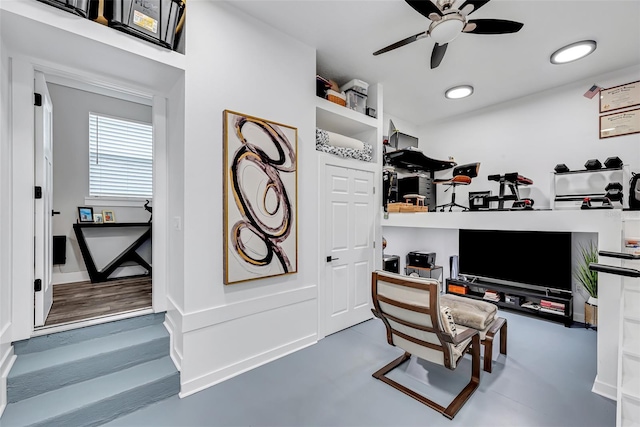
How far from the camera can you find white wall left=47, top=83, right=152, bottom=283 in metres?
3.52

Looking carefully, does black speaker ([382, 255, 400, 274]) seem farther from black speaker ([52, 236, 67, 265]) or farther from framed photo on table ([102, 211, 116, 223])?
black speaker ([52, 236, 67, 265])

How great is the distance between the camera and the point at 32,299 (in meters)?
2.03

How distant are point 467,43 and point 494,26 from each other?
0.82 m

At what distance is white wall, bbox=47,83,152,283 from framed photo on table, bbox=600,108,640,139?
672 cm

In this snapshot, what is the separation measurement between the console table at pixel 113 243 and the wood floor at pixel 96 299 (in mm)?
198

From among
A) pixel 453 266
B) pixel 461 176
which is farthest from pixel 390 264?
pixel 461 176

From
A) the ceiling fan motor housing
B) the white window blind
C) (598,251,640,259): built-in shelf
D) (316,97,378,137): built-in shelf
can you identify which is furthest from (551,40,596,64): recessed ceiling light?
the white window blind

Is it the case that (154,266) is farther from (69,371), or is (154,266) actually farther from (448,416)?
(448,416)

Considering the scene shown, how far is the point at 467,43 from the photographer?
2803mm

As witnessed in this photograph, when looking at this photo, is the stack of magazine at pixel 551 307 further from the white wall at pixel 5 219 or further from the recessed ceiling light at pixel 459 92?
the white wall at pixel 5 219

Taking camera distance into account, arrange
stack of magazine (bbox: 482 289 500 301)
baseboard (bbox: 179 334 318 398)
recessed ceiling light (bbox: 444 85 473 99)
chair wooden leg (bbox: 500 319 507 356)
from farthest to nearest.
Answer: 1. stack of magazine (bbox: 482 289 500 301)
2. recessed ceiling light (bbox: 444 85 473 99)
3. chair wooden leg (bbox: 500 319 507 356)
4. baseboard (bbox: 179 334 318 398)

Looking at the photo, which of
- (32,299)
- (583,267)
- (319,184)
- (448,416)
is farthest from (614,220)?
(32,299)

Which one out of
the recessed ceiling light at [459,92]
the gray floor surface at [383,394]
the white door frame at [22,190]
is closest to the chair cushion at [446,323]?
the gray floor surface at [383,394]

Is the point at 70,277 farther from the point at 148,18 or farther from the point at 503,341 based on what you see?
the point at 503,341
